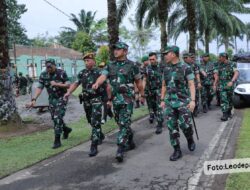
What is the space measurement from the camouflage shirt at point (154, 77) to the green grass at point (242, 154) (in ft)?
7.71

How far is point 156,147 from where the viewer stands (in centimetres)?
885

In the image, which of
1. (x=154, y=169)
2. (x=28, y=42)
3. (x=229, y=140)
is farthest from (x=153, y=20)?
(x=28, y=42)

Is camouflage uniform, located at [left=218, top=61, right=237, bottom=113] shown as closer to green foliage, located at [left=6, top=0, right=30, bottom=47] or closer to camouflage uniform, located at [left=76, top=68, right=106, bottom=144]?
camouflage uniform, located at [left=76, top=68, right=106, bottom=144]

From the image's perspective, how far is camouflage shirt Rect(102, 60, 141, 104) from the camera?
771cm

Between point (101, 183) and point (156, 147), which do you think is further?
point (156, 147)

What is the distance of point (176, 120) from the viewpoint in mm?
7641

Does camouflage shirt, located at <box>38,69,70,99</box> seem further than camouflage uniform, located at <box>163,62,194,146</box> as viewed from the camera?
Yes

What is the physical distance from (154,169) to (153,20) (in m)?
24.3

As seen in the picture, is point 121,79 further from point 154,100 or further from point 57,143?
point 154,100

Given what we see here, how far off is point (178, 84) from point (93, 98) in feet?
5.63

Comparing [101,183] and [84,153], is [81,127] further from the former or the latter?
[101,183]

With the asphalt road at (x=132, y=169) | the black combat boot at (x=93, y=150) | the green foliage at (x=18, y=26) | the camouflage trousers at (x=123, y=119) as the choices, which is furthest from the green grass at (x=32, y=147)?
the green foliage at (x=18, y=26)

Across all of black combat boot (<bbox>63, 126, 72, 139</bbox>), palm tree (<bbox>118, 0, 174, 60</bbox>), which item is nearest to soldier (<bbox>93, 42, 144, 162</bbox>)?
black combat boot (<bbox>63, 126, 72, 139</bbox>)

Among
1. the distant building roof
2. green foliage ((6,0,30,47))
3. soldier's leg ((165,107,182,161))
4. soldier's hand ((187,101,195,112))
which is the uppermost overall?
green foliage ((6,0,30,47))
